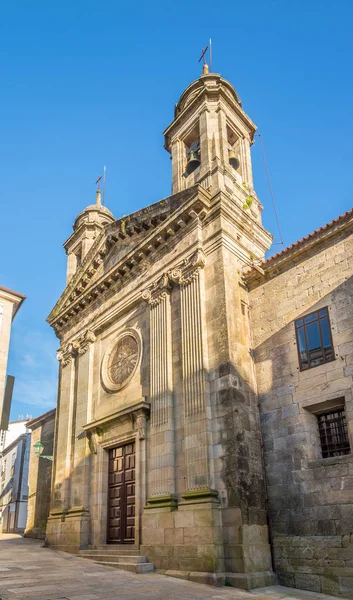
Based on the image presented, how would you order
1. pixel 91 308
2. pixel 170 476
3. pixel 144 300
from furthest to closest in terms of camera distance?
pixel 91 308, pixel 144 300, pixel 170 476

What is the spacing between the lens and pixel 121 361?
55.8 ft

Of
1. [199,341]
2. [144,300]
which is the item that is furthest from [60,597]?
[144,300]

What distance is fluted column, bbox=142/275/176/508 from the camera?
12.8 metres

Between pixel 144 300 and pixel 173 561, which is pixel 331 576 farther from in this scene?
pixel 144 300

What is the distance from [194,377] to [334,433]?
3753 millimetres

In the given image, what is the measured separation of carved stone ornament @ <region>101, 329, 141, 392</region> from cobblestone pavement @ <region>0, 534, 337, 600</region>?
5.65 m

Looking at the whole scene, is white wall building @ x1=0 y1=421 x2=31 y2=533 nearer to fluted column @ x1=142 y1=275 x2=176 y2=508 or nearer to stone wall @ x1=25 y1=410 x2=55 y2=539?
stone wall @ x1=25 y1=410 x2=55 y2=539

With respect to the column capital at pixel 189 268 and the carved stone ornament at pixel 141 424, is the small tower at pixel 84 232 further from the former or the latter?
the carved stone ornament at pixel 141 424

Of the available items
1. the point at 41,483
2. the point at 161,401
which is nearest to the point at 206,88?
the point at 161,401

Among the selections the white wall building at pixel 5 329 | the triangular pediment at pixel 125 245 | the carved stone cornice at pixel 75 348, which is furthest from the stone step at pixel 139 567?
the triangular pediment at pixel 125 245

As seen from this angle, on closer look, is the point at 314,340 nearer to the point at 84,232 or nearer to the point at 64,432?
the point at 64,432

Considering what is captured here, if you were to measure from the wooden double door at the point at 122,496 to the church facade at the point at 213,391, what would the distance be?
59 mm

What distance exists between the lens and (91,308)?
19.6m

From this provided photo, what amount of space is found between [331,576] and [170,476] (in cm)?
441
